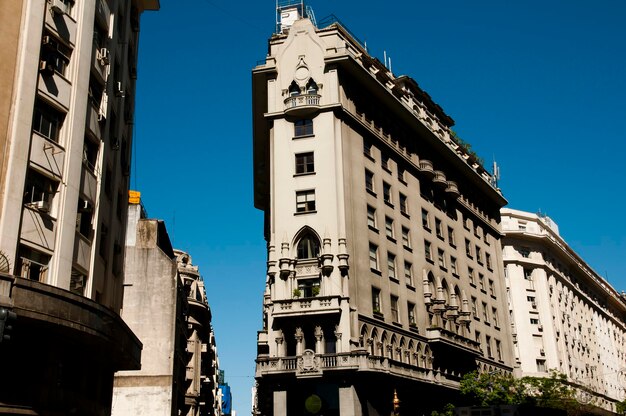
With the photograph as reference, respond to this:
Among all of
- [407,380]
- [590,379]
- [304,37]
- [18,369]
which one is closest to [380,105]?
[304,37]

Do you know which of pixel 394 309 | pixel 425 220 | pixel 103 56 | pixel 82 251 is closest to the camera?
pixel 82 251

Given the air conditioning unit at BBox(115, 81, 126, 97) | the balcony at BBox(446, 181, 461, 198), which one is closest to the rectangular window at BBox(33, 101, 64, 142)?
the air conditioning unit at BBox(115, 81, 126, 97)

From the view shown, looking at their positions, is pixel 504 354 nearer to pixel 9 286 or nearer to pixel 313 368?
pixel 313 368

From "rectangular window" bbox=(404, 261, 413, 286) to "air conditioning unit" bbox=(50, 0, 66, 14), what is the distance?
33615 mm

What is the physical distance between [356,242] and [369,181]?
6512 mm

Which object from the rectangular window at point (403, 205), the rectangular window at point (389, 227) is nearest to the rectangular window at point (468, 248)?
the rectangular window at point (403, 205)

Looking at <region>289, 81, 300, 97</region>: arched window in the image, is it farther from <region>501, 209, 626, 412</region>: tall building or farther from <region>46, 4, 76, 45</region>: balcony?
Result: <region>501, 209, 626, 412</region>: tall building

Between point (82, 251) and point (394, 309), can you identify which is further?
point (394, 309)

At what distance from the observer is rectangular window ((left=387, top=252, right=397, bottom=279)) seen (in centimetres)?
5181

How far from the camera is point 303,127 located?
51.4 metres

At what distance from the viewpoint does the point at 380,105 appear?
2255 inches

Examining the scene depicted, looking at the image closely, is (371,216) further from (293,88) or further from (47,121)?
(47,121)

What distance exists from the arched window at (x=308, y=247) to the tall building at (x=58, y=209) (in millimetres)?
16957

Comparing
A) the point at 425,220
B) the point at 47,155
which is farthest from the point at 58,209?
the point at 425,220
